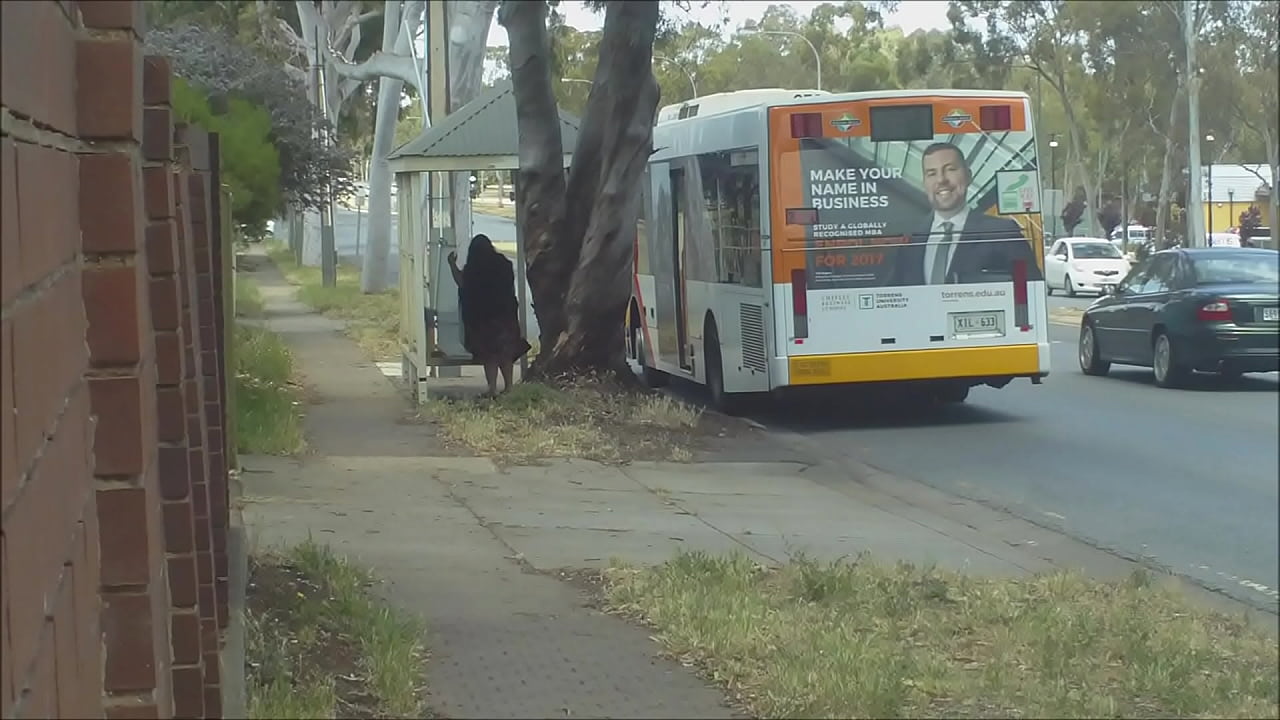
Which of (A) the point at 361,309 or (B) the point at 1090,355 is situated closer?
(B) the point at 1090,355

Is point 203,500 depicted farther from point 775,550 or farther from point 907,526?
point 907,526

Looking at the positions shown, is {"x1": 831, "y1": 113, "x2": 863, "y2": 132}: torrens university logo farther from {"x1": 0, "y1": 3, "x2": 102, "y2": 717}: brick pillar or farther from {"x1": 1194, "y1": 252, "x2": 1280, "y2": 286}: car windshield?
{"x1": 0, "y1": 3, "x2": 102, "y2": 717}: brick pillar

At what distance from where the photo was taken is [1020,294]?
50.1ft

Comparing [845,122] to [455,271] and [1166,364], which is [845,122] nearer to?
[1166,364]

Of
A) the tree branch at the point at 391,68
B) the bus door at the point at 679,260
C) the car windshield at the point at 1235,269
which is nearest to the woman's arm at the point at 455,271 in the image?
the bus door at the point at 679,260

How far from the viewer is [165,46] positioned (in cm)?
2323

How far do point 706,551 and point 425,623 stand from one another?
7.72 ft

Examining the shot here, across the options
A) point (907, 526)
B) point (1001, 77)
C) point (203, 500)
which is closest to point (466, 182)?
point (1001, 77)

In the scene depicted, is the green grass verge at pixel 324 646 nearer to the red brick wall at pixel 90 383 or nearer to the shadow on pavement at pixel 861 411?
the red brick wall at pixel 90 383

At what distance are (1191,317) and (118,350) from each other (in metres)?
10.2

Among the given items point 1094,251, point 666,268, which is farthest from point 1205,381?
point 1094,251

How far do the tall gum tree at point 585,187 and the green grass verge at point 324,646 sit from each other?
26.3 ft

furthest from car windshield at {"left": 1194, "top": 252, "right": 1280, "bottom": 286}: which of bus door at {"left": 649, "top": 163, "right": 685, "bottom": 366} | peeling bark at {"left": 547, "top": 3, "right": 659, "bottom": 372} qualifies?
bus door at {"left": 649, "top": 163, "right": 685, "bottom": 366}

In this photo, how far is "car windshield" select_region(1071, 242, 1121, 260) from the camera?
23.4 meters
